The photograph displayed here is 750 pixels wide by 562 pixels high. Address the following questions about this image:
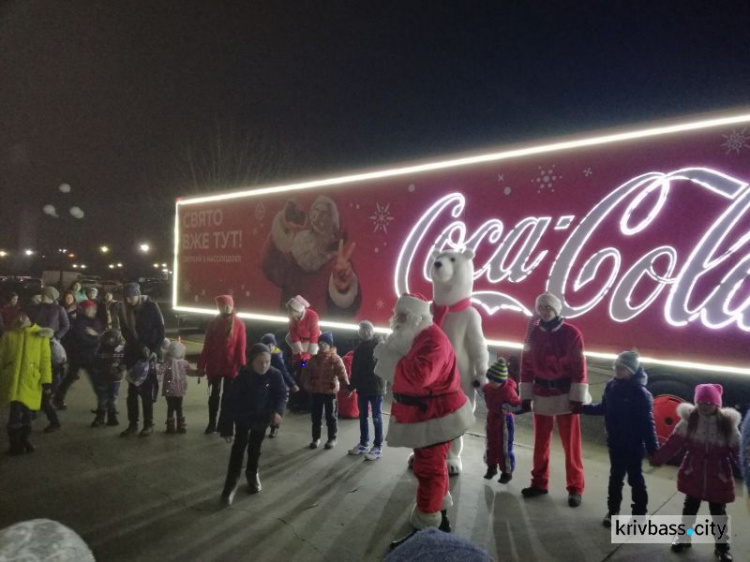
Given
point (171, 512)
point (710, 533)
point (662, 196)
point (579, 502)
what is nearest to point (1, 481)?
point (171, 512)

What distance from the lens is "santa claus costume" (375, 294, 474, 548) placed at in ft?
12.2

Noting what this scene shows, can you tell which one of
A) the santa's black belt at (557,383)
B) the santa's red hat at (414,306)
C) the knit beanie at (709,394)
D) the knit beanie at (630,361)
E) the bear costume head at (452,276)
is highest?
the bear costume head at (452,276)

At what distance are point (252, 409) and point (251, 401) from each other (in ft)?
0.24

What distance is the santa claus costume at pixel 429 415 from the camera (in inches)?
146

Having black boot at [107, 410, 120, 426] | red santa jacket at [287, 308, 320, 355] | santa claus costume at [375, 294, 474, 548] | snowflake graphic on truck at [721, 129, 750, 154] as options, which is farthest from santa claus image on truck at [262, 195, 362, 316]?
snowflake graphic on truck at [721, 129, 750, 154]

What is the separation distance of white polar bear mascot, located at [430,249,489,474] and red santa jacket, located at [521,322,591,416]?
55cm

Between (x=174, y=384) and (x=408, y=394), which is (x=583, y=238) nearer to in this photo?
(x=408, y=394)

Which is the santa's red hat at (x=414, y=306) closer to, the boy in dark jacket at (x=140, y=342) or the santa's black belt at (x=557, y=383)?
the santa's black belt at (x=557, y=383)

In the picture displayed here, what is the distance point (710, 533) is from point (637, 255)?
293cm

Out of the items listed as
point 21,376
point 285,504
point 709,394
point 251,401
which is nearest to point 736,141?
point 709,394

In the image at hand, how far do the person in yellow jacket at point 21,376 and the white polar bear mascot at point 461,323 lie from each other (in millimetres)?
4527

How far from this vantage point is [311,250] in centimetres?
902

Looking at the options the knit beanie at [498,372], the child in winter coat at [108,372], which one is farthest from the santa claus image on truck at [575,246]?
the child in winter coat at [108,372]

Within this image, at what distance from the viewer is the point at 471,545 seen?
1.16m
